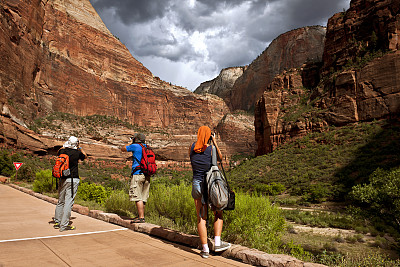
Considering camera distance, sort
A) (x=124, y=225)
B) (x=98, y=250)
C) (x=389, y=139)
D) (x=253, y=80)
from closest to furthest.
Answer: (x=98, y=250) < (x=124, y=225) < (x=389, y=139) < (x=253, y=80)

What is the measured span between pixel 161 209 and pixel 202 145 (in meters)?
3.24

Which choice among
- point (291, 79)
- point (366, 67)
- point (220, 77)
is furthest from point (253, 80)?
point (366, 67)

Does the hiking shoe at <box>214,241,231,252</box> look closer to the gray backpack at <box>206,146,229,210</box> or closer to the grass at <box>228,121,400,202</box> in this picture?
the gray backpack at <box>206,146,229,210</box>

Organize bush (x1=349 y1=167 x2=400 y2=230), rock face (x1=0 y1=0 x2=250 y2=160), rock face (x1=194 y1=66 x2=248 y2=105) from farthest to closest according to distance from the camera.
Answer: rock face (x1=194 y1=66 x2=248 y2=105) < rock face (x1=0 y1=0 x2=250 y2=160) < bush (x1=349 y1=167 x2=400 y2=230)

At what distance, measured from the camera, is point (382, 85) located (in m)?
32.3

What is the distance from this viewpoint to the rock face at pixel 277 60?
274 feet

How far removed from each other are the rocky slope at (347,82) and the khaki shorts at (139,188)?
37130 millimetres

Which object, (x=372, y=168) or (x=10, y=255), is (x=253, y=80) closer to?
(x=372, y=168)

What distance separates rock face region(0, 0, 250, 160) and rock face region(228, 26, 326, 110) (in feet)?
81.5

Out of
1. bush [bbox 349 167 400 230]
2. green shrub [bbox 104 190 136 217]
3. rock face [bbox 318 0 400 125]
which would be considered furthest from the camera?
rock face [bbox 318 0 400 125]

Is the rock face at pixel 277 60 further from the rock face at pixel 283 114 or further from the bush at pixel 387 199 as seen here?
the bush at pixel 387 199

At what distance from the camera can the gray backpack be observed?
3112 mm

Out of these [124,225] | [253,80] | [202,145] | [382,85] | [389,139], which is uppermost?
[253,80]

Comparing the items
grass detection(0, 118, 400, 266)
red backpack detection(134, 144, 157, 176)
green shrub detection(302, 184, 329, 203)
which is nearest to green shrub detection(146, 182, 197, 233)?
grass detection(0, 118, 400, 266)
